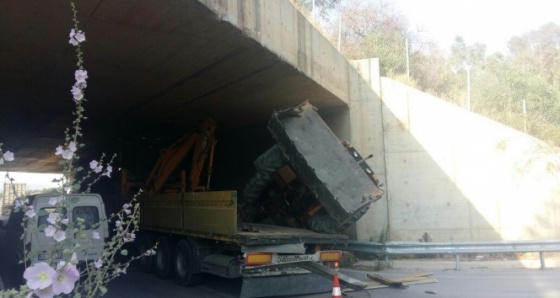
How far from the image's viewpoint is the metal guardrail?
11.1m

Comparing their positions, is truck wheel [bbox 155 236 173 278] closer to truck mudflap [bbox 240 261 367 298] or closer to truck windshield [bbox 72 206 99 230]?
truck windshield [bbox 72 206 99 230]

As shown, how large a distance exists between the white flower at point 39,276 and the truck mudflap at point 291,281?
6.24 m

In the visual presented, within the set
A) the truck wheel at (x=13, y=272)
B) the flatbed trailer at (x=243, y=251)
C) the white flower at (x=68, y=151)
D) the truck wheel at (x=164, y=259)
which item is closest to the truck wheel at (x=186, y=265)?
the flatbed trailer at (x=243, y=251)

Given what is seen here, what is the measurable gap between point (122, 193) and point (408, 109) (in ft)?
30.9

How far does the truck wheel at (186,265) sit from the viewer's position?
10383mm

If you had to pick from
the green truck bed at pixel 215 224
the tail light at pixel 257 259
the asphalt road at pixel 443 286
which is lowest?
the asphalt road at pixel 443 286

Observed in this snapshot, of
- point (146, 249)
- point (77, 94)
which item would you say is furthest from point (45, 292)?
point (146, 249)

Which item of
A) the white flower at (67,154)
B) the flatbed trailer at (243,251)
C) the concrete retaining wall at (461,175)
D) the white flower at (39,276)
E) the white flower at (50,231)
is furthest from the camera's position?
the concrete retaining wall at (461,175)

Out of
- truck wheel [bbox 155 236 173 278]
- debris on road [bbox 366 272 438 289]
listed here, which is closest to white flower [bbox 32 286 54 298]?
debris on road [bbox 366 272 438 289]

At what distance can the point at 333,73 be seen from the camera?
41.6 ft

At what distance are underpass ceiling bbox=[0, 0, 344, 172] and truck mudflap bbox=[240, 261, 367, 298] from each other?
3.98 meters

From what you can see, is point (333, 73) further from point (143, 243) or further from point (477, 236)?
point (143, 243)

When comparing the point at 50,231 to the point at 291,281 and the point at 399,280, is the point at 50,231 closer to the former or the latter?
the point at 291,281

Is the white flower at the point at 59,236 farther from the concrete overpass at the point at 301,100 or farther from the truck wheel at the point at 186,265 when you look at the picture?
the truck wheel at the point at 186,265
